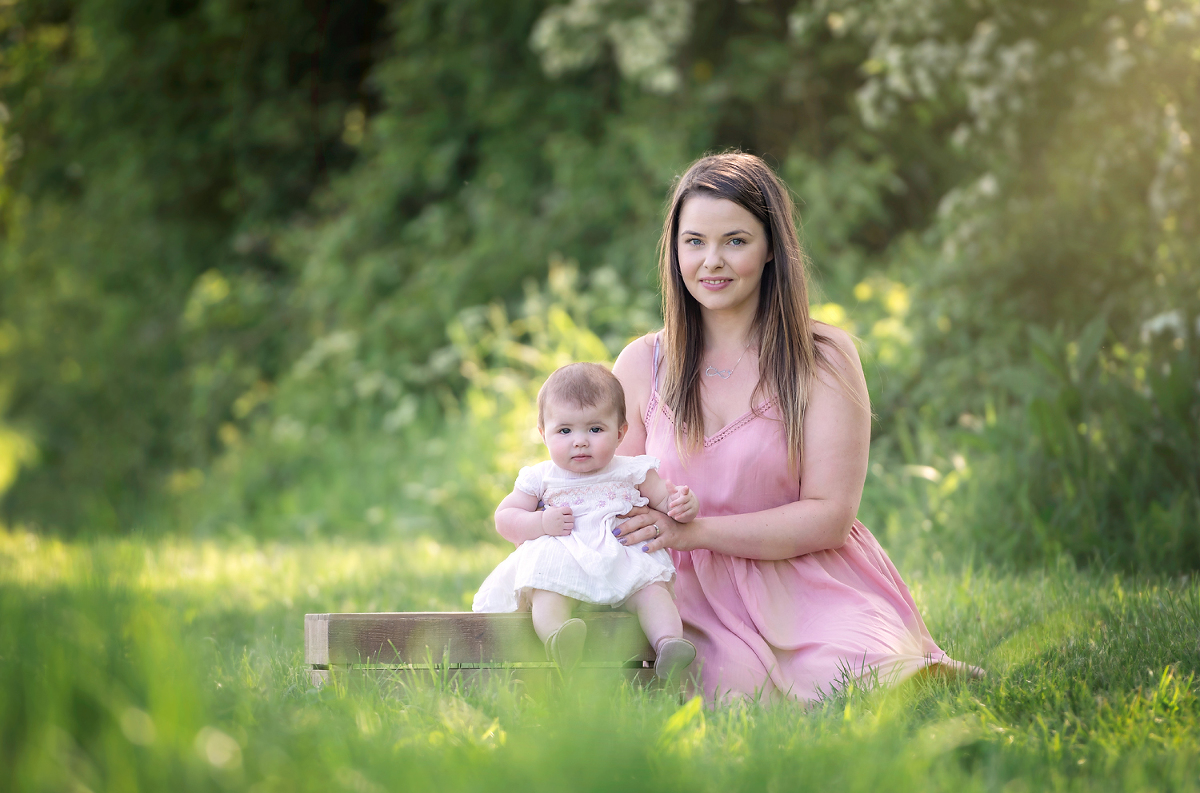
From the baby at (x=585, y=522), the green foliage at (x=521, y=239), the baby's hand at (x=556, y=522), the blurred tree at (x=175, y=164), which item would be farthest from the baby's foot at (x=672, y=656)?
the blurred tree at (x=175, y=164)

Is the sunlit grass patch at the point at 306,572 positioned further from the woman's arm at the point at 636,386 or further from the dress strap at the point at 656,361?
the dress strap at the point at 656,361

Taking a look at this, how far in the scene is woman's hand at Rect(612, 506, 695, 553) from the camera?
2.73m

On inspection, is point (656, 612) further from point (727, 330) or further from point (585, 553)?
point (727, 330)

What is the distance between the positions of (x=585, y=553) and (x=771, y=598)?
60 centimetres

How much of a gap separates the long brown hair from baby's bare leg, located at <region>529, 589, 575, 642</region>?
26.1 inches

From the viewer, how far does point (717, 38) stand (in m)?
8.98

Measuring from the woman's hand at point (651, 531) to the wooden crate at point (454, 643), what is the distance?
20cm

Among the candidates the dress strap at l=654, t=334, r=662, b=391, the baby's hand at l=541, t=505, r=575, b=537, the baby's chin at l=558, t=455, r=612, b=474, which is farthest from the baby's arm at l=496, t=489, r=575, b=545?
the dress strap at l=654, t=334, r=662, b=391

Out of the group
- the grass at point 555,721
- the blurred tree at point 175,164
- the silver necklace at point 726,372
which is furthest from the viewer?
the blurred tree at point 175,164

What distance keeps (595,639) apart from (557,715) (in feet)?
2.06

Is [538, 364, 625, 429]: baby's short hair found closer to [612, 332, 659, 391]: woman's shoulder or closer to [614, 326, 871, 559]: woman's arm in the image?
[614, 326, 871, 559]: woman's arm

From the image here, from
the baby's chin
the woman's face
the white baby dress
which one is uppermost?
the woman's face

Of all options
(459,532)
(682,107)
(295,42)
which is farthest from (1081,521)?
(295,42)

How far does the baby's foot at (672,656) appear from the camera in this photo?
2516mm
